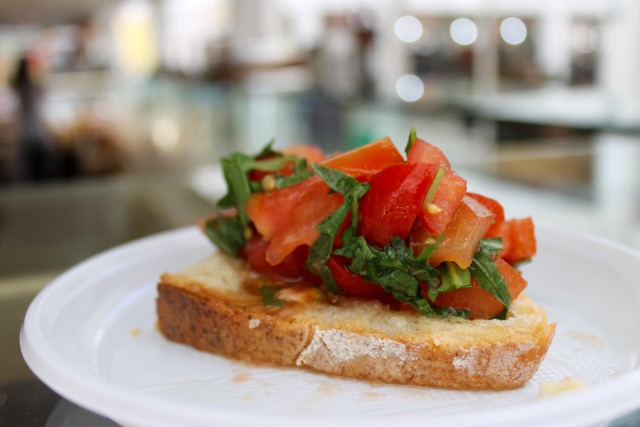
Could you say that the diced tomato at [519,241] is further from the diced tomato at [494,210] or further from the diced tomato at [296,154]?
the diced tomato at [296,154]

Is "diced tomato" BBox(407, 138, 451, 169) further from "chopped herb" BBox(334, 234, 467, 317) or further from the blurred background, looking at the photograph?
the blurred background

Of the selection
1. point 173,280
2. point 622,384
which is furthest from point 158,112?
point 622,384

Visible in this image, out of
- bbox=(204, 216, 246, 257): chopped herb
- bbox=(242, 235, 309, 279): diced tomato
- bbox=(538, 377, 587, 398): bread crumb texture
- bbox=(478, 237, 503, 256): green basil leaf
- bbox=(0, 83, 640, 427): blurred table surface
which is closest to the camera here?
bbox=(538, 377, 587, 398): bread crumb texture

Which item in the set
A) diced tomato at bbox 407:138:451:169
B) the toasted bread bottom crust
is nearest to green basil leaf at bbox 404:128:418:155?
diced tomato at bbox 407:138:451:169

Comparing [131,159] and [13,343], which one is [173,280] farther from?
[131,159]

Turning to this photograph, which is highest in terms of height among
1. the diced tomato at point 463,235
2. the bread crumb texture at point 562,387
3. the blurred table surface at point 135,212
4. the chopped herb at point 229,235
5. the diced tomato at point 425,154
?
the diced tomato at point 425,154

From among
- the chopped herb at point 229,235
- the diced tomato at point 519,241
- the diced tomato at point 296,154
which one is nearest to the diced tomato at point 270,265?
the chopped herb at point 229,235
